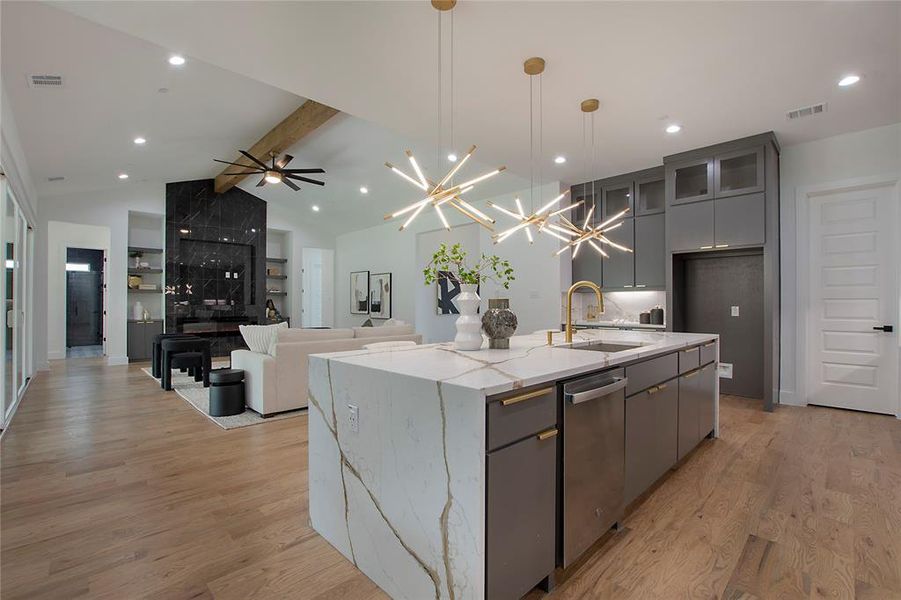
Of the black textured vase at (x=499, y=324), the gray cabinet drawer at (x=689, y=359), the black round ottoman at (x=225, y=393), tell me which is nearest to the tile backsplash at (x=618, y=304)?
the gray cabinet drawer at (x=689, y=359)

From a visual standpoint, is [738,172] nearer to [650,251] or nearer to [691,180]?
[691,180]

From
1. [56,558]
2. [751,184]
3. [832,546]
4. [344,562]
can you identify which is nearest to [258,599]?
[344,562]

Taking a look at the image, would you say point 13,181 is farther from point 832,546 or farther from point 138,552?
point 832,546

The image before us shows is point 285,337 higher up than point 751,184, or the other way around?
point 751,184

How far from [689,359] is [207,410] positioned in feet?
14.8

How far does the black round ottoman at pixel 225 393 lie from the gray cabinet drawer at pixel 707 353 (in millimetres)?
4180

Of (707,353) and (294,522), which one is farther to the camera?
(707,353)

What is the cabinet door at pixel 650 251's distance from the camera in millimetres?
5469

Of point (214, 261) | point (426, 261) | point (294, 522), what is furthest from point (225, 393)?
point (214, 261)

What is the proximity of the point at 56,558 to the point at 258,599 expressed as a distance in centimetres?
106

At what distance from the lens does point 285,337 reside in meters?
4.31

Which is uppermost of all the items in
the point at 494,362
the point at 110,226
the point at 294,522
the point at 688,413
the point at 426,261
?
Answer: the point at 110,226

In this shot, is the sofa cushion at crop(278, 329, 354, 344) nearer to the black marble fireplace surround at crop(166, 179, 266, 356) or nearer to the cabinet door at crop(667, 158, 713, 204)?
the cabinet door at crop(667, 158, 713, 204)

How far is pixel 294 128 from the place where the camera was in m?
5.75
